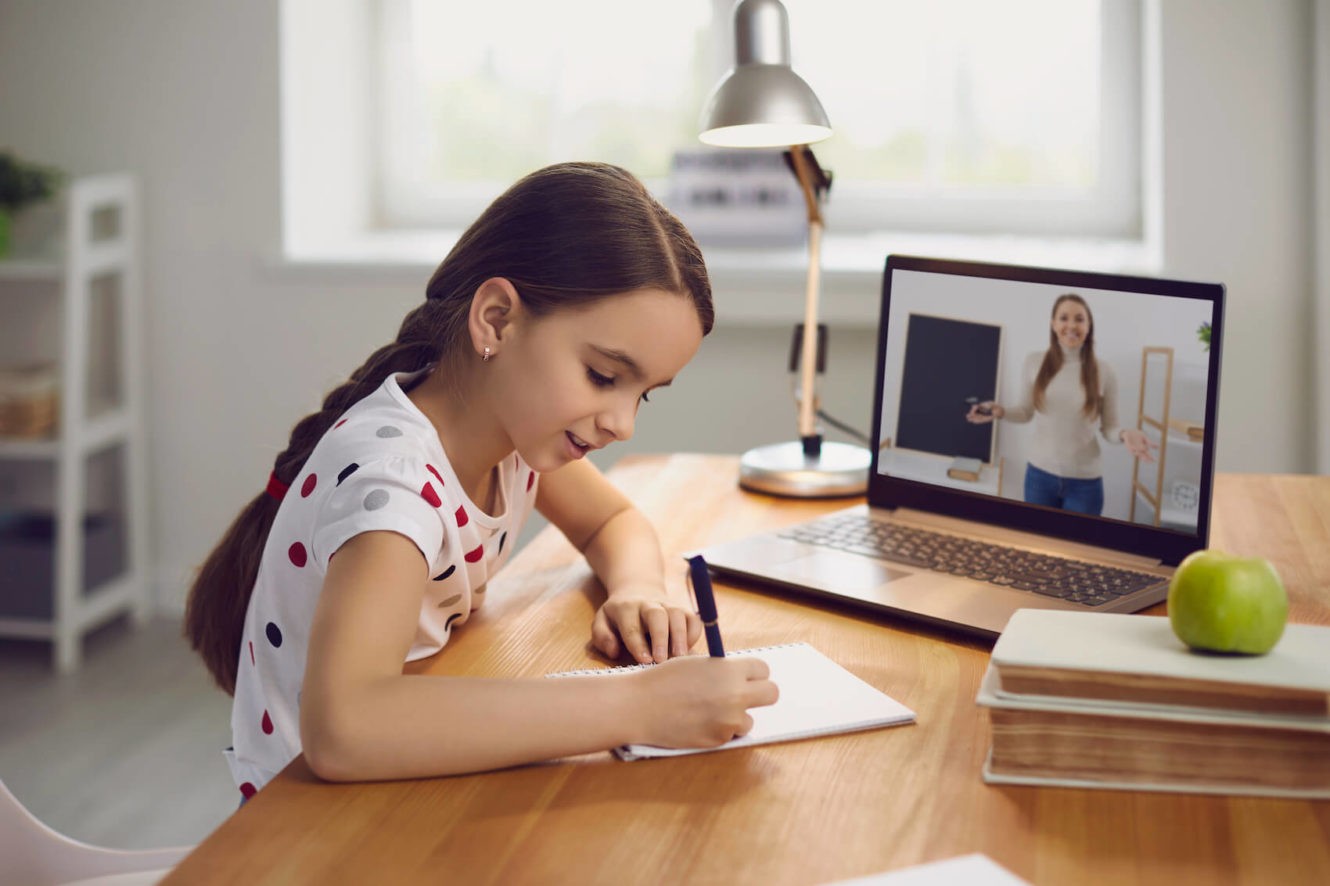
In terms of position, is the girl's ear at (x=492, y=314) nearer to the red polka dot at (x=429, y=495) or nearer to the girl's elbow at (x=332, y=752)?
the red polka dot at (x=429, y=495)

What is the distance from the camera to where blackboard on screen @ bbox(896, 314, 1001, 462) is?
130cm

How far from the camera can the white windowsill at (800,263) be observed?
2.56 m

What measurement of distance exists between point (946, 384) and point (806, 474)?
266mm

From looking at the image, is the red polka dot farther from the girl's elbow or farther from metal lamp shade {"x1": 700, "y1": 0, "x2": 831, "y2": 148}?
metal lamp shade {"x1": 700, "y1": 0, "x2": 831, "y2": 148}

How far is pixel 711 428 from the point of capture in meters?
2.77

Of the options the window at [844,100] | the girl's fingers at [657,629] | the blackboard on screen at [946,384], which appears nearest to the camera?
the girl's fingers at [657,629]

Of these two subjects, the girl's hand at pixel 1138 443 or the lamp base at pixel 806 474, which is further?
the lamp base at pixel 806 474

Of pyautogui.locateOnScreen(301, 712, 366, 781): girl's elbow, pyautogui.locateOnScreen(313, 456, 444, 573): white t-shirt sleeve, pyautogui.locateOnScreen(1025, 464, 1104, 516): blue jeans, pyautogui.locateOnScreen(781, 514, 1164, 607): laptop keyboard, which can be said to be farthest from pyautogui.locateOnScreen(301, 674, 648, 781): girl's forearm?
pyautogui.locateOnScreen(1025, 464, 1104, 516): blue jeans

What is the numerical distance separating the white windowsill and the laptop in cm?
118

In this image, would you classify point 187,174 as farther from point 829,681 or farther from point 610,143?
point 829,681

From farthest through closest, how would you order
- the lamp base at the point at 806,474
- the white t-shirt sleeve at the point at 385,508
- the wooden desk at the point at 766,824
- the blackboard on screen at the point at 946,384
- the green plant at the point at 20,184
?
the green plant at the point at 20,184 < the lamp base at the point at 806,474 < the blackboard on screen at the point at 946,384 < the white t-shirt sleeve at the point at 385,508 < the wooden desk at the point at 766,824

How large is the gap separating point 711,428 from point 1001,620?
67.9 inches

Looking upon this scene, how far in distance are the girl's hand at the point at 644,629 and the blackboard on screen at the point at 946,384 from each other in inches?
15.2

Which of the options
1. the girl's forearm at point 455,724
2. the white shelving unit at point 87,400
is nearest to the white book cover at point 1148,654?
the girl's forearm at point 455,724
